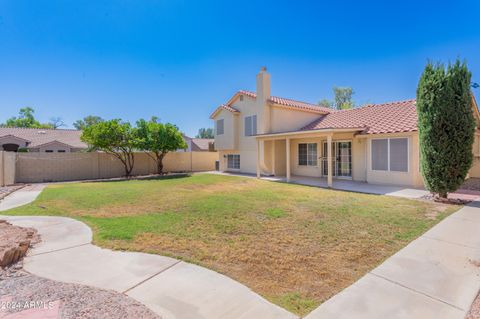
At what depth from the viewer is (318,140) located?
14805 millimetres

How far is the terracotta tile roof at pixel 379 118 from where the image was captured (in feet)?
37.5

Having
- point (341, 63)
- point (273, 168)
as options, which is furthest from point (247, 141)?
point (341, 63)

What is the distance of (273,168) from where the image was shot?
16.5 metres

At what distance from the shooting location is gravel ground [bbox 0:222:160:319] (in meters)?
2.49

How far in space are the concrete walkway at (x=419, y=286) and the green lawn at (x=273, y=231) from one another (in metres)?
0.19

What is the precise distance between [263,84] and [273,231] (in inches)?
503

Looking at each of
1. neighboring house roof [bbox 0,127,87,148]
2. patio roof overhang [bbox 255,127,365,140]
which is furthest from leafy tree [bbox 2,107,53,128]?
patio roof overhang [bbox 255,127,365,140]

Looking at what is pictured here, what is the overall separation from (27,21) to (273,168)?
49.5ft

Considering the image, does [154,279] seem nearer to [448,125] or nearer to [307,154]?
[448,125]

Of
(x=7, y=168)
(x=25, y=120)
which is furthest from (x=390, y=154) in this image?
(x=25, y=120)

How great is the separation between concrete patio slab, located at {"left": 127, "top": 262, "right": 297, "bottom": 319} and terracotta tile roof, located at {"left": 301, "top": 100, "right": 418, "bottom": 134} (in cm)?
1126

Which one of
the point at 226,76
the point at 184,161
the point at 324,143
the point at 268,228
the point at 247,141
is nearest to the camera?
the point at 268,228

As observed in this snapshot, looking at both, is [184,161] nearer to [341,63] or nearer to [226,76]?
[226,76]

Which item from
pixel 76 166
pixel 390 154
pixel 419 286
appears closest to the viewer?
pixel 419 286
